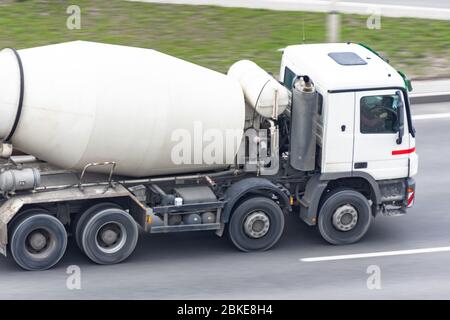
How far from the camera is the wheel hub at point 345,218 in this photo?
1616 cm

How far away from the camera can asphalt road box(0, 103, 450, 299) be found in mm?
14742

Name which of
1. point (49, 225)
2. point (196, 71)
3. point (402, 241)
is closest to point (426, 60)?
point (402, 241)

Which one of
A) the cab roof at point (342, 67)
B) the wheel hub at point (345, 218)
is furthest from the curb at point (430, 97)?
the wheel hub at point (345, 218)

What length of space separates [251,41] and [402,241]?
8590 mm

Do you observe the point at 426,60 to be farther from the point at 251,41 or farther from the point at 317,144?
the point at 317,144

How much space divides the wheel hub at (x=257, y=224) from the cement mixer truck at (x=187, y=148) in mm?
22

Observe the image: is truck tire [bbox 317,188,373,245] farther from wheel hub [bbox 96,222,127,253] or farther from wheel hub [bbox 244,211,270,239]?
wheel hub [bbox 96,222,127,253]

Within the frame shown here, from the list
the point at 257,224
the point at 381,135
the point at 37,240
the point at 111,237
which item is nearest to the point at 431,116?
the point at 381,135

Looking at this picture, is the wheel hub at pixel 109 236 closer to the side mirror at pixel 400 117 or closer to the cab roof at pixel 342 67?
the cab roof at pixel 342 67

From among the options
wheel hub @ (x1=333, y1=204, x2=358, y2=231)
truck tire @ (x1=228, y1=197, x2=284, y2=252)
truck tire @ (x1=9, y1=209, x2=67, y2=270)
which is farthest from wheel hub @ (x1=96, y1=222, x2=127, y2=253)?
wheel hub @ (x1=333, y1=204, x2=358, y2=231)

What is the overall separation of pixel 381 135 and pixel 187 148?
9.42ft

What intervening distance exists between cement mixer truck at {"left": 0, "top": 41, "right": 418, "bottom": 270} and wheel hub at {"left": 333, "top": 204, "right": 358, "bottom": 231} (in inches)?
0.8

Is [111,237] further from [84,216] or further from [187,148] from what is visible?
[187,148]

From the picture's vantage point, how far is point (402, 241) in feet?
54.9
